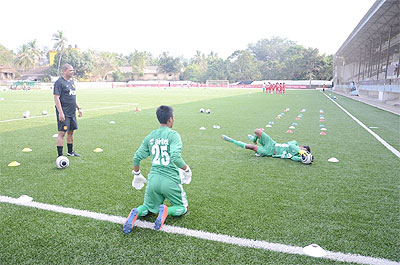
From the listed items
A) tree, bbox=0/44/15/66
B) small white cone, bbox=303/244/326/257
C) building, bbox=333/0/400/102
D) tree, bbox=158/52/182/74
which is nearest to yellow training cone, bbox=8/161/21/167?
small white cone, bbox=303/244/326/257

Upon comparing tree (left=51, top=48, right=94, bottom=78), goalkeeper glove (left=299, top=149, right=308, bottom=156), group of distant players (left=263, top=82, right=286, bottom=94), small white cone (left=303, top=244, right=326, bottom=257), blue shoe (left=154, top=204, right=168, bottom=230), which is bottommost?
small white cone (left=303, top=244, right=326, bottom=257)

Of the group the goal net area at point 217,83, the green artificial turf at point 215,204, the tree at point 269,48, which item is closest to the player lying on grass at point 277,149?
the green artificial turf at point 215,204

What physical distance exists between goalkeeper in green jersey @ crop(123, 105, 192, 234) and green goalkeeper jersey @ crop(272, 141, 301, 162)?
3213 millimetres

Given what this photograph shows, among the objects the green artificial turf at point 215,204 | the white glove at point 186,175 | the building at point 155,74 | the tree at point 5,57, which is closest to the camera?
the green artificial turf at point 215,204

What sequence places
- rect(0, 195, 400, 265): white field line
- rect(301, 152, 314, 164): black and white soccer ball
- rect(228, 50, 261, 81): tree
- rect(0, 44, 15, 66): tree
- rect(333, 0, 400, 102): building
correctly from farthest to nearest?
rect(0, 44, 15, 66): tree < rect(228, 50, 261, 81): tree < rect(333, 0, 400, 102): building < rect(301, 152, 314, 164): black and white soccer ball < rect(0, 195, 400, 265): white field line

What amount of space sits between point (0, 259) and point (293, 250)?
105 inches

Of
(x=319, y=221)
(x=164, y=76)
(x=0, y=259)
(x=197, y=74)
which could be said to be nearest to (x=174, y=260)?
(x=0, y=259)

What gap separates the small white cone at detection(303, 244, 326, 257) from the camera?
2850mm

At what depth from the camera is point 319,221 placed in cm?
352

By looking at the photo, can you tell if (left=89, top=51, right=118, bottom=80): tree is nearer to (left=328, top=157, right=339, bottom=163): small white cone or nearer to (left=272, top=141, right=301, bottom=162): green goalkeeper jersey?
(left=272, top=141, right=301, bottom=162): green goalkeeper jersey

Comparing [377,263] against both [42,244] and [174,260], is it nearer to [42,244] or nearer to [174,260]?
[174,260]

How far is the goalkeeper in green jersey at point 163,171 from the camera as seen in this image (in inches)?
131

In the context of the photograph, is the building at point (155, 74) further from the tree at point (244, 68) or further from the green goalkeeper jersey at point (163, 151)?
the green goalkeeper jersey at point (163, 151)

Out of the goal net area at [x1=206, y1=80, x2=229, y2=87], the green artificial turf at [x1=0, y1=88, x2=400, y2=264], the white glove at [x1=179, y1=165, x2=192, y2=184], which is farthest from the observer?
the goal net area at [x1=206, y1=80, x2=229, y2=87]
